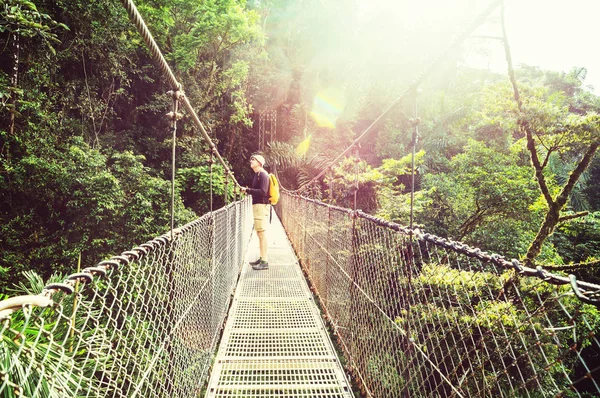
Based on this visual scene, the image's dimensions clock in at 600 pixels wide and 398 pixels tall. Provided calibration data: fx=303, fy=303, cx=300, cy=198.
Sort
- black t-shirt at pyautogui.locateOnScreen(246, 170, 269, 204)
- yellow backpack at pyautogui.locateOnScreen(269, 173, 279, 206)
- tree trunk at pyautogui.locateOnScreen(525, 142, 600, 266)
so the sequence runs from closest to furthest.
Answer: black t-shirt at pyautogui.locateOnScreen(246, 170, 269, 204) → yellow backpack at pyautogui.locateOnScreen(269, 173, 279, 206) → tree trunk at pyautogui.locateOnScreen(525, 142, 600, 266)

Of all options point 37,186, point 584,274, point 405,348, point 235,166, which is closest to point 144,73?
point 235,166

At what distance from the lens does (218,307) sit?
183cm

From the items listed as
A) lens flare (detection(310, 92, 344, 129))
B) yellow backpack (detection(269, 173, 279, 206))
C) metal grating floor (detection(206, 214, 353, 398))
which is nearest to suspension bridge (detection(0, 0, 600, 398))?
metal grating floor (detection(206, 214, 353, 398))

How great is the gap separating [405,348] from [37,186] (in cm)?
777

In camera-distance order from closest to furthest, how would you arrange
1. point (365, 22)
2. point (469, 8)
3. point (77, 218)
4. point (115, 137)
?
point (77, 218) < point (115, 137) < point (469, 8) < point (365, 22)

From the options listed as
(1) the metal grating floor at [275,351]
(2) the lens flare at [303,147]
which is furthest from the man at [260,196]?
(2) the lens flare at [303,147]

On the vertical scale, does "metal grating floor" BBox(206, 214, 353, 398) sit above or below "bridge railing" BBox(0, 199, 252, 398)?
below

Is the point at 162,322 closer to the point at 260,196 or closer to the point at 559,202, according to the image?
the point at 260,196

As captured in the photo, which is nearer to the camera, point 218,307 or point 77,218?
point 218,307

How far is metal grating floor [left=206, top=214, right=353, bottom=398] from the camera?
143 cm

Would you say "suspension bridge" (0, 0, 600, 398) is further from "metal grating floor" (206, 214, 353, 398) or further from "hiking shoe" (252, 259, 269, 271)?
"hiking shoe" (252, 259, 269, 271)

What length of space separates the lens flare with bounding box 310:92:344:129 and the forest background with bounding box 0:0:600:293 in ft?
0.21

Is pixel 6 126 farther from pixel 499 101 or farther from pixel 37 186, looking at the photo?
pixel 499 101

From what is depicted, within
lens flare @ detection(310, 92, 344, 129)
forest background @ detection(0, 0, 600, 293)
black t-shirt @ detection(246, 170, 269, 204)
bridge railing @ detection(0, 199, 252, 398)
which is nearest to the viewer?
bridge railing @ detection(0, 199, 252, 398)
